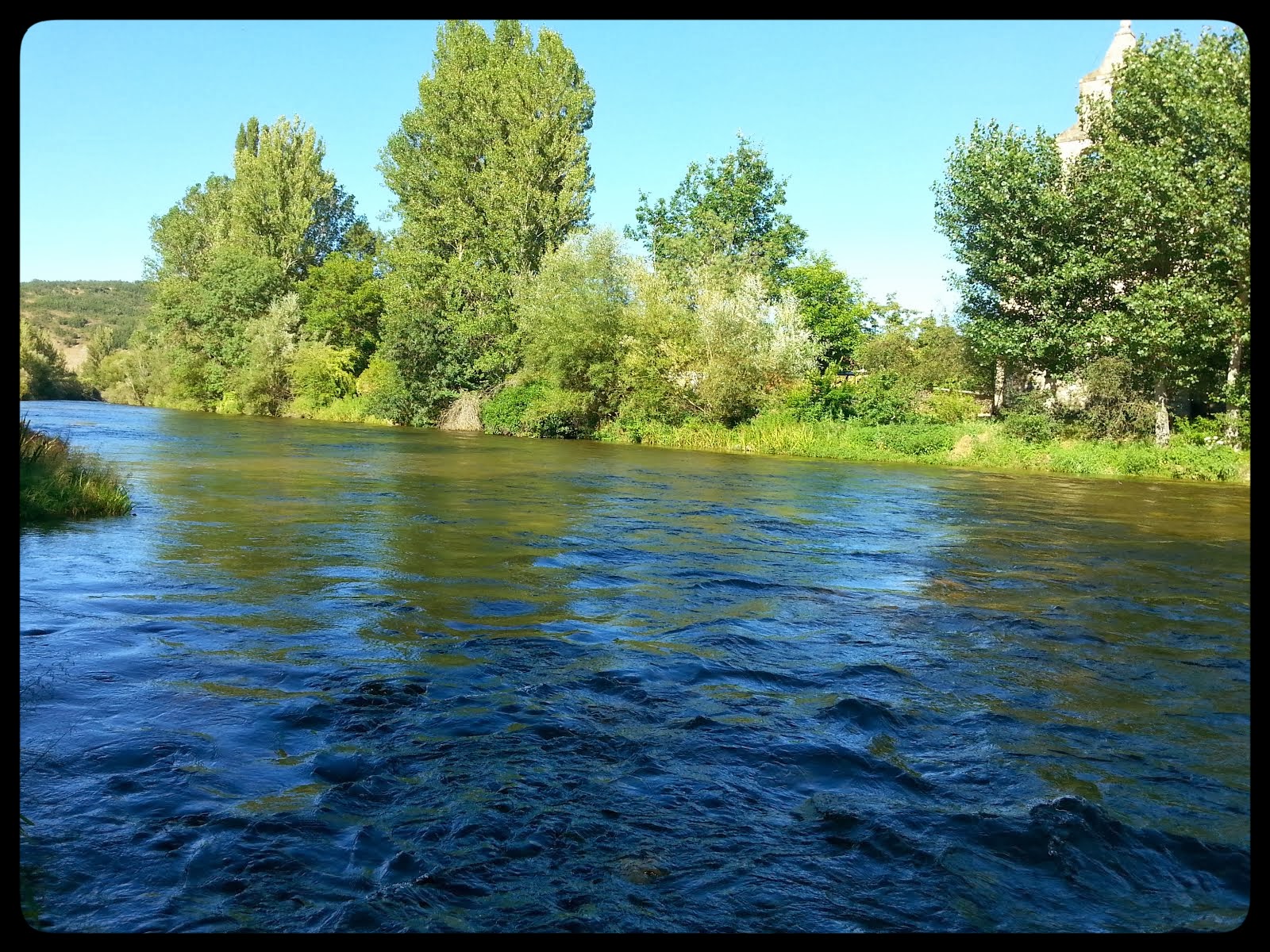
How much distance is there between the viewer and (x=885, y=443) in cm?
2873

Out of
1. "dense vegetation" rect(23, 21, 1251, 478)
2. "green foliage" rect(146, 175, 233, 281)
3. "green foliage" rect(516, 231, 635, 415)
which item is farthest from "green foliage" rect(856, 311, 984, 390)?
"green foliage" rect(146, 175, 233, 281)

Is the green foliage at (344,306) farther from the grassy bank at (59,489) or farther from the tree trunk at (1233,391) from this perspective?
the tree trunk at (1233,391)

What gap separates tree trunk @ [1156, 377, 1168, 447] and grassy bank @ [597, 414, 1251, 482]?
508 cm

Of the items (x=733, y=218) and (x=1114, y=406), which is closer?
(x=1114, y=406)

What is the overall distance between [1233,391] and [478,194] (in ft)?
136

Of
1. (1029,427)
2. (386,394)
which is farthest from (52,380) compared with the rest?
(1029,427)

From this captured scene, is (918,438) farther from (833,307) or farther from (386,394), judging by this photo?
(386,394)

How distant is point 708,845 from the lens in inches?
141

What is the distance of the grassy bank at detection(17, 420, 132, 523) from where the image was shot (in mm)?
11273

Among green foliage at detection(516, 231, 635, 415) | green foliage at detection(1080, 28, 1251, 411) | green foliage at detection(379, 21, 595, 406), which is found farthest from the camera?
green foliage at detection(379, 21, 595, 406)

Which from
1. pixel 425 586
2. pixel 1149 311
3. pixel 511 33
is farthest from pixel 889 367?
pixel 1149 311

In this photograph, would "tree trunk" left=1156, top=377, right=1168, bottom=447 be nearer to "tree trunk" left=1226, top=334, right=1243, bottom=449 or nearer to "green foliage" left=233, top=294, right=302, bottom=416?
"tree trunk" left=1226, top=334, right=1243, bottom=449

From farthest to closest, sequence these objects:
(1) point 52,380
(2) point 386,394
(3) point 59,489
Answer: (2) point 386,394 → (1) point 52,380 → (3) point 59,489
